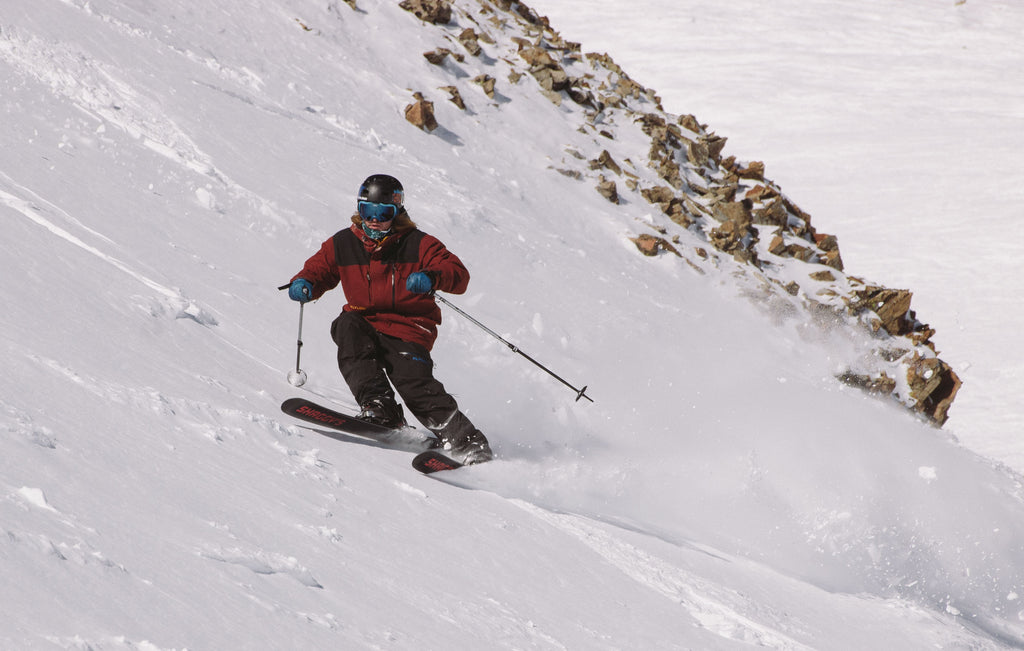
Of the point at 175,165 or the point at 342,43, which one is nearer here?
the point at 175,165

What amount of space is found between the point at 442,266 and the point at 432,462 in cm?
132

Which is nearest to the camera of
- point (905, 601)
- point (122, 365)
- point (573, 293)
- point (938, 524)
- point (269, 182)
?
point (122, 365)

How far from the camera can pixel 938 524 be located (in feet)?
27.1

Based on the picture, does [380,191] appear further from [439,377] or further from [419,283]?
[439,377]

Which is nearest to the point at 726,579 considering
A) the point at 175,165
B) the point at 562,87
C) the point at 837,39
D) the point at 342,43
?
the point at 175,165

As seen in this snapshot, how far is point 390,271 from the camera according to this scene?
238 inches

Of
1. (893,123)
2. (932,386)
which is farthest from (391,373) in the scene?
(893,123)

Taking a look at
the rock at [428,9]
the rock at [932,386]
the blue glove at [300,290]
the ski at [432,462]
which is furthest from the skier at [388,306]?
the rock at [428,9]

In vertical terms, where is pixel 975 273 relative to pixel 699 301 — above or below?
above

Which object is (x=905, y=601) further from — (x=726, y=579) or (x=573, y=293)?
(x=573, y=293)

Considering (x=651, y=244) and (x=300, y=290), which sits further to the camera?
(x=651, y=244)

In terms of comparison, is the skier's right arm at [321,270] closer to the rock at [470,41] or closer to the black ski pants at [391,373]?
the black ski pants at [391,373]

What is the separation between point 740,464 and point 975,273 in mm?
16022

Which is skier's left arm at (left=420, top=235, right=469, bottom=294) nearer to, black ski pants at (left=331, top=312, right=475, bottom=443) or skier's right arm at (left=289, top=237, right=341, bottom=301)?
black ski pants at (left=331, top=312, right=475, bottom=443)
